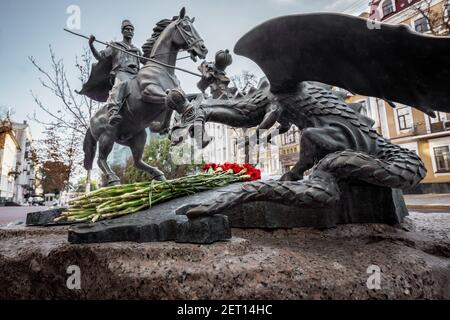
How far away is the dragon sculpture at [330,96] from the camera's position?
1238 mm

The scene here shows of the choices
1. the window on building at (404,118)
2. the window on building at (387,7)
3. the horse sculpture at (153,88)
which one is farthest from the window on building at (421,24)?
the horse sculpture at (153,88)

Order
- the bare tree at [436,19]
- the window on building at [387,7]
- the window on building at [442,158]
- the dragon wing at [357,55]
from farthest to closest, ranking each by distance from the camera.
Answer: the window on building at [387,7] → the window on building at [442,158] → the bare tree at [436,19] → the dragon wing at [357,55]

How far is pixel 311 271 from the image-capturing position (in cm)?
109

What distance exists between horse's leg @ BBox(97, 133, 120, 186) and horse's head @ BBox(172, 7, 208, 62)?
1867 millimetres

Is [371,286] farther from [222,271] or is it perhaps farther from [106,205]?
[106,205]

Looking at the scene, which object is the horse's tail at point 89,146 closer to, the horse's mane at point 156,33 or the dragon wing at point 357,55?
the horse's mane at point 156,33

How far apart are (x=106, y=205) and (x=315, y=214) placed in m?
1.40

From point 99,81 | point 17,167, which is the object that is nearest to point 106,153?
point 99,81

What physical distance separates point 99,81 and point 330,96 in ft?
14.5

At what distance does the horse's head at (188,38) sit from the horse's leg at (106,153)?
1867 mm

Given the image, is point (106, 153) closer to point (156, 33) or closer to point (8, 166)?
point (156, 33)

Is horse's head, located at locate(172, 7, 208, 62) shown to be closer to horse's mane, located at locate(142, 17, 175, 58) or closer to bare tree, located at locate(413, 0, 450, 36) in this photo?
horse's mane, located at locate(142, 17, 175, 58)
